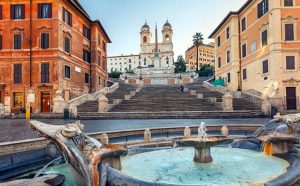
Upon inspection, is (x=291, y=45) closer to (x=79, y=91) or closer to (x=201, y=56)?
(x=79, y=91)

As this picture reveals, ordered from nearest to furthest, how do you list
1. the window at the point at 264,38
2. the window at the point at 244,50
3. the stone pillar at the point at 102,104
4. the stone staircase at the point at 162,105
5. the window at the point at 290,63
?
the stone pillar at the point at 102,104
the stone staircase at the point at 162,105
the window at the point at 290,63
the window at the point at 264,38
the window at the point at 244,50

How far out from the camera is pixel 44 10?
3172 centimetres

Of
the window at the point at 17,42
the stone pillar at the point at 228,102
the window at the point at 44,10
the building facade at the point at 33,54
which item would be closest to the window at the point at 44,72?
the building facade at the point at 33,54

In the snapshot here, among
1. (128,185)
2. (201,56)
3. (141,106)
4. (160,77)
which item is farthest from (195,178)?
→ (201,56)

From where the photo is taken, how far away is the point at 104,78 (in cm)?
4950

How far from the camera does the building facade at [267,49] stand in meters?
28.6

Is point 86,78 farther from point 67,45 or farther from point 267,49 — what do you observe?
point 267,49

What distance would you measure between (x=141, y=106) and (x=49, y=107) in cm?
1152

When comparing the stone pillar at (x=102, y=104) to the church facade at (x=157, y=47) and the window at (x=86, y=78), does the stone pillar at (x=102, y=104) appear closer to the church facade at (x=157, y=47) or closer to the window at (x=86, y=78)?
the window at (x=86, y=78)

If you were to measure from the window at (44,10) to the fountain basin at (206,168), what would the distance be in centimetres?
2910

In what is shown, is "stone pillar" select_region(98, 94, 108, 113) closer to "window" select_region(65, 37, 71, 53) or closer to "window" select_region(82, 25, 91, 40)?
"window" select_region(65, 37, 71, 53)

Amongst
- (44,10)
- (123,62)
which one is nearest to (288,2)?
(44,10)

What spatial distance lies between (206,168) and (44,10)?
104ft

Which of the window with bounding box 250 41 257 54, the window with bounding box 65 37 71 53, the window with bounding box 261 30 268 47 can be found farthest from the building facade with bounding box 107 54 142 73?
the window with bounding box 261 30 268 47
